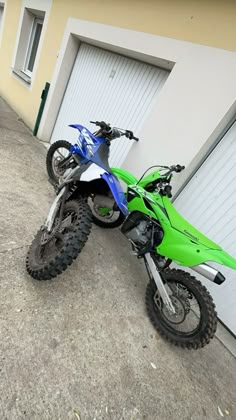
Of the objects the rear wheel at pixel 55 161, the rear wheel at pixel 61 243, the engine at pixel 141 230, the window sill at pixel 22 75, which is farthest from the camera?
the window sill at pixel 22 75

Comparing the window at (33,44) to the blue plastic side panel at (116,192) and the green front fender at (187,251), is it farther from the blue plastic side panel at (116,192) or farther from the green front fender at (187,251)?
the green front fender at (187,251)

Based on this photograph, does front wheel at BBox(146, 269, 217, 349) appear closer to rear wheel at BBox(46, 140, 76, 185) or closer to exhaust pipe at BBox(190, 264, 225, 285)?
exhaust pipe at BBox(190, 264, 225, 285)

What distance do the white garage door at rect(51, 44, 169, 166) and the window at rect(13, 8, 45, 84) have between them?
1.79 m

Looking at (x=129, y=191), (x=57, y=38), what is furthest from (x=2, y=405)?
(x=57, y=38)

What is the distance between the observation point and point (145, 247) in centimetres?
224

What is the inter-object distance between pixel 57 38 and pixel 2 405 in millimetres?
5149

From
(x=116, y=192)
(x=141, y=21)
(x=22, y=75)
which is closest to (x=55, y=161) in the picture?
(x=116, y=192)

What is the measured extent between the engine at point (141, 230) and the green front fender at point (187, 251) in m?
0.16

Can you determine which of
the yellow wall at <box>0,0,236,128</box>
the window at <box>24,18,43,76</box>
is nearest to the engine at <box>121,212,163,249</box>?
the yellow wall at <box>0,0,236,128</box>

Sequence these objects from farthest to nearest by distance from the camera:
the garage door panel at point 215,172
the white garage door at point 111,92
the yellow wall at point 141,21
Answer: the white garage door at point 111,92, the garage door panel at point 215,172, the yellow wall at point 141,21

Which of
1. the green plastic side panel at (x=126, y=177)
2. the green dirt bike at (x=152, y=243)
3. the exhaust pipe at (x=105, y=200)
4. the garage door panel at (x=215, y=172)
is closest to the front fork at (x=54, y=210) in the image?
the green dirt bike at (x=152, y=243)

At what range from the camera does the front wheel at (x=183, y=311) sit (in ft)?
6.29

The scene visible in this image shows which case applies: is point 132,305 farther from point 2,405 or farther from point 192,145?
point 192,145

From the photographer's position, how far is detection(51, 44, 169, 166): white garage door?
129 inches
